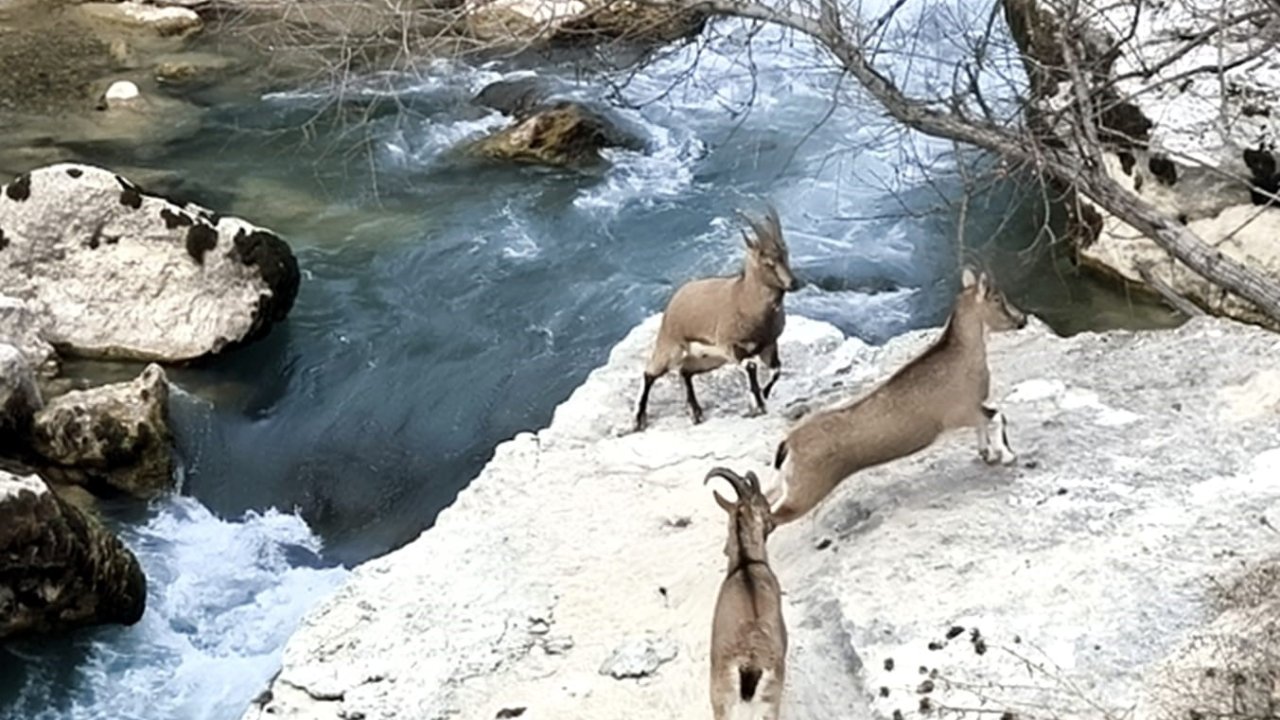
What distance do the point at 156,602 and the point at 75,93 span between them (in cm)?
1014

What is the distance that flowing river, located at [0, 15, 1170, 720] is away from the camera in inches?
436

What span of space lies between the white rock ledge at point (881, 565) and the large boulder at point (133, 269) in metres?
5.10

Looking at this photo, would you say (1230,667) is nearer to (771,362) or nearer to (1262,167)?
(771,362)

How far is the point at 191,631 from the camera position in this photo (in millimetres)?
10898

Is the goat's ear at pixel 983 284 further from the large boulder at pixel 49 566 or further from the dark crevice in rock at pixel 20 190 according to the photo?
the dark crevice in rock at pixel 20 190

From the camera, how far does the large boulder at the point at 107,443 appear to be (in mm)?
12258

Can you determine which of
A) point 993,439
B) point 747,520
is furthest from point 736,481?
point 993,439

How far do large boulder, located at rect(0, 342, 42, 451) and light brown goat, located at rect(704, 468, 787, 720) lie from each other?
21.6 feet

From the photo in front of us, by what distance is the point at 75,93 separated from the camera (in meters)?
19.8

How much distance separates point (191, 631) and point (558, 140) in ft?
25.3

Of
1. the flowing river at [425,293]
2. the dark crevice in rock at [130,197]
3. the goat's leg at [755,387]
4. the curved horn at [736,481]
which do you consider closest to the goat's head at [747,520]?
the curved horn at [736,481]

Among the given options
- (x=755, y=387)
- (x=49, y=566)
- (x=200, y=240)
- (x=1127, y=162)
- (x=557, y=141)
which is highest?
(x=1127, y=162)

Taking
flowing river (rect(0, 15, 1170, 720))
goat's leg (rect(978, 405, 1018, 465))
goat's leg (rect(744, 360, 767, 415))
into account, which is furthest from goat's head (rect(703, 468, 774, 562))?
goat's leg (rect(744, 360, 767, 415))

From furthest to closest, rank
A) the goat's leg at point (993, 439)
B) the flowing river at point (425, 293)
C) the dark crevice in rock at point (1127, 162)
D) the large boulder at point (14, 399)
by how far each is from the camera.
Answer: the dark crevice in rock at point (1127, 162) < the large boulder at point (14, 399) < the flowing river at point (425, 293) < the goat's leg at point (993, 439)
